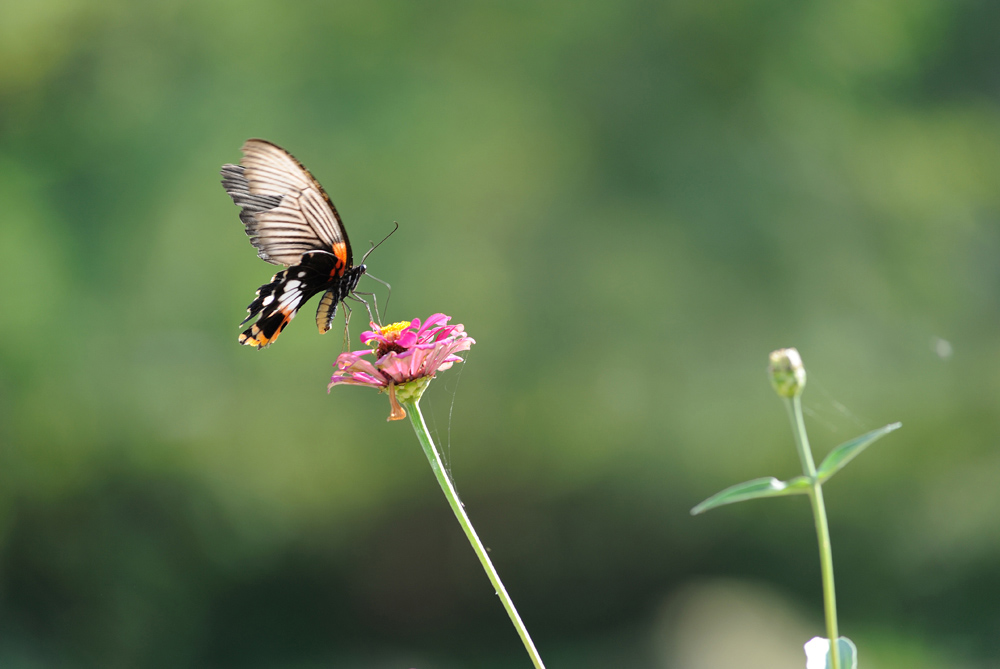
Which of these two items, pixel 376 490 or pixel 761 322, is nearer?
pixel 761 322

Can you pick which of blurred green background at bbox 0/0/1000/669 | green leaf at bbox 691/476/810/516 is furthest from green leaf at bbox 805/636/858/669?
blurred green background at bbox 0/0/1000/669

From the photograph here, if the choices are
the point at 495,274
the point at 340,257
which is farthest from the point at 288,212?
the point at 495,274

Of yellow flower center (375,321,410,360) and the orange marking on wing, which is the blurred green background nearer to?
the orange marking on wing

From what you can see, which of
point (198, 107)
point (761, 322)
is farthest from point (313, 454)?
point (761, 322)

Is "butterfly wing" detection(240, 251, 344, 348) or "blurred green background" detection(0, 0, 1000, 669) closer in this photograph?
"butterfly wing" detection(240, 251, 344, 348)

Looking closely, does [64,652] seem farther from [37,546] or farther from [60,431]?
[60,431]

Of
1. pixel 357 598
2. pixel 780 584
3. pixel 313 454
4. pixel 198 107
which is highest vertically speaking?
pixel 198 107
